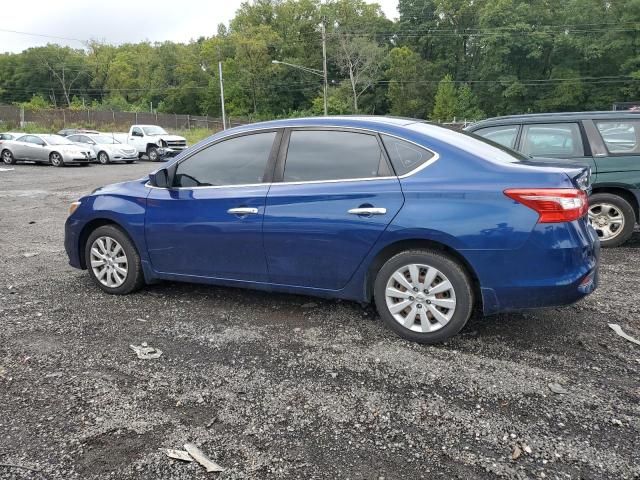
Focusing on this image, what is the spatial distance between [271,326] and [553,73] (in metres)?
71.4

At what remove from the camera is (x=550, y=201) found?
3551 millimetres

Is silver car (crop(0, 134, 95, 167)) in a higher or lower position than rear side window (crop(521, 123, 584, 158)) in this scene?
lower

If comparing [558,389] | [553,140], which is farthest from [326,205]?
[553,140]

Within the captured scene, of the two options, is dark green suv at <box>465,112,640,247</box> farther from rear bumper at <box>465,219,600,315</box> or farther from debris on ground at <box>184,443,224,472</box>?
debris on ground at <box>184,443,224,472</box>

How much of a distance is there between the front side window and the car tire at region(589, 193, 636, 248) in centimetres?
461

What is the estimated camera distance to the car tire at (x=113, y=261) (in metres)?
5.07

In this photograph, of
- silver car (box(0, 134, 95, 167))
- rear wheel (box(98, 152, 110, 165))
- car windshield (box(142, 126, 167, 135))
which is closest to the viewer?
silver car (box(0, 134, 95, 167))

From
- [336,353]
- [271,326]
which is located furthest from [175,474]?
[271,326]

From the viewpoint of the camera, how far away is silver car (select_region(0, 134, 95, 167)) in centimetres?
2372

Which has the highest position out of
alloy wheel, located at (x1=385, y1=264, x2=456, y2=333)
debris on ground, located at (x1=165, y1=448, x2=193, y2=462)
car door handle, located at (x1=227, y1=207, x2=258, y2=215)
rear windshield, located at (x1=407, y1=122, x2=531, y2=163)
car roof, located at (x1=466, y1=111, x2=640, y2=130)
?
car roof, located at (x1=466, y1=111, x2=640, y2=130)

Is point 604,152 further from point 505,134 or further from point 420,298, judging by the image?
point 420,298

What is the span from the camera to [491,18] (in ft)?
227

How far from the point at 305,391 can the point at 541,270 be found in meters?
1.78

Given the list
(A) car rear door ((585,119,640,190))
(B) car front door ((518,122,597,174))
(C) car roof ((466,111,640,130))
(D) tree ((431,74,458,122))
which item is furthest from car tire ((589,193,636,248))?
(D) tree ((431,74,458,122))
